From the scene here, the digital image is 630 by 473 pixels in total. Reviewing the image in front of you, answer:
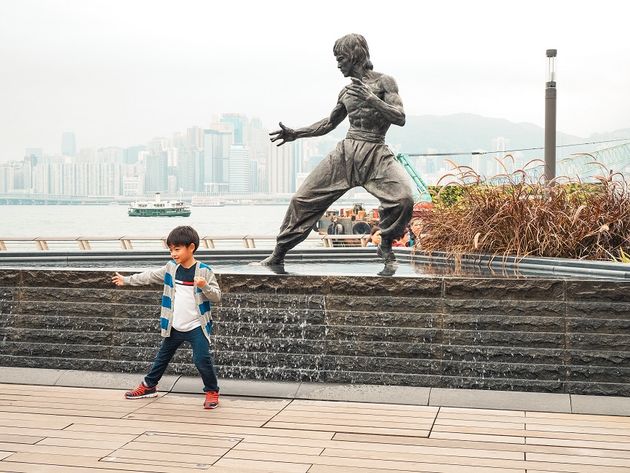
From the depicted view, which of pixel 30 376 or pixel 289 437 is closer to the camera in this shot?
pixel 289 437

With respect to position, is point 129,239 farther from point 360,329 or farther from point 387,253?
point 360,329

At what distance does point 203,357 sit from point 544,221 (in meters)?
3.93

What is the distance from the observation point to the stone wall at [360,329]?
6.33 metres

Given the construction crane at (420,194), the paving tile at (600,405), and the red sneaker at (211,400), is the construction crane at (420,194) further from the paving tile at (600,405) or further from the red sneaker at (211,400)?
the red sneaker at (211,400)

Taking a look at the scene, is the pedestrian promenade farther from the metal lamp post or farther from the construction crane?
the metal lamp post

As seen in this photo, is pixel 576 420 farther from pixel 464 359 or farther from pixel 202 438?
pixel 202 438

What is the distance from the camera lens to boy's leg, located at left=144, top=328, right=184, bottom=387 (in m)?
6.23

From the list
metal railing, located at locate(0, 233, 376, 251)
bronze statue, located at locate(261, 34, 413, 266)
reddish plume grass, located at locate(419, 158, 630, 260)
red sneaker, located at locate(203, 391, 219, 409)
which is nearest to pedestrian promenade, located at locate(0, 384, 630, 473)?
red sneaker, located at locate(203, 391, 219, 409)

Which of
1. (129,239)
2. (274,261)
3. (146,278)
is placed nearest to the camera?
(146,278)

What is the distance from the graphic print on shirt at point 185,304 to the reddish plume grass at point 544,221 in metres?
3.26

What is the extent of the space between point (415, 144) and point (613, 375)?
70661 mm

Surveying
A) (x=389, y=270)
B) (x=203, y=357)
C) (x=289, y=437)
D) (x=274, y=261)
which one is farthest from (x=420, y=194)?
(x=289, y=437)

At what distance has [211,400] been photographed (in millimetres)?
6125

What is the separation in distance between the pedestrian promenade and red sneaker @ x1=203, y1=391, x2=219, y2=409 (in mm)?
50
